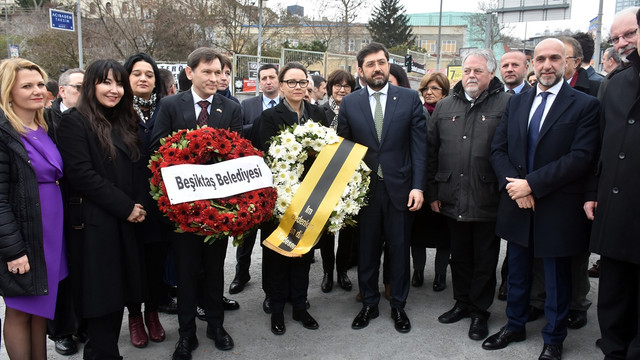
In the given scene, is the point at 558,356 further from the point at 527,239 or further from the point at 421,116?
the point at 421,116

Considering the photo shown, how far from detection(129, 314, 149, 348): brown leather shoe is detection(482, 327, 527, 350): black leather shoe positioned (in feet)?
9.10

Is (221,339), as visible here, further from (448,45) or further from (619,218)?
(448,45)

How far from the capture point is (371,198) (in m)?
4.15

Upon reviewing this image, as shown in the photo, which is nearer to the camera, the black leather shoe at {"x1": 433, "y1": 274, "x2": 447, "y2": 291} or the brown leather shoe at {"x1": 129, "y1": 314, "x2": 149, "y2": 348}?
the brown leather shoe at {"x1": 129, "y1": 314, "x2": 149, "y2": 348}

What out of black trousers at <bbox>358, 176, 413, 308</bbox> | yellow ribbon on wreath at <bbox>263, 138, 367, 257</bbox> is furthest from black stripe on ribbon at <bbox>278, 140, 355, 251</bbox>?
black trousers at <bbox>358, 176, 413, 308</bbox>

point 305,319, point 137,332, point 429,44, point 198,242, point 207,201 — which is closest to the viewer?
point 207,201

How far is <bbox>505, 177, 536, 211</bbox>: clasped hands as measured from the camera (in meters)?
3.47

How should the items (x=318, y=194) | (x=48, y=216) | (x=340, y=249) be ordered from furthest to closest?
(x=340, y=249)
(x=318, y=194)
(x=48, y=216)

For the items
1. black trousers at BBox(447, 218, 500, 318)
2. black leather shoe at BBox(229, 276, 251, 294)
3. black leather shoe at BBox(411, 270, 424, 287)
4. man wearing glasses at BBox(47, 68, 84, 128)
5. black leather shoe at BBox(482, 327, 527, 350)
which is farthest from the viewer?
black leather shoe at BBox(411, 270, 424, 287)

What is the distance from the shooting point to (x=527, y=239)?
360 cm

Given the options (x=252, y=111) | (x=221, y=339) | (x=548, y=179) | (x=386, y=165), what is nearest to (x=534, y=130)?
(x=548, y=179)

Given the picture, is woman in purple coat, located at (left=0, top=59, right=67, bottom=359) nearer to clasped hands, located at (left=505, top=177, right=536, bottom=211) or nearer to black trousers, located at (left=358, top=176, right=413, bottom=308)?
black trousers, located at (left=358, top=176, right=413, bottom=308)

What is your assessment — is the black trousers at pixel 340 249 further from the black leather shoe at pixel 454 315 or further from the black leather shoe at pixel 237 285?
the black leather shoe at pixel 454 315

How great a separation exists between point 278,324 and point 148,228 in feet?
4.52
